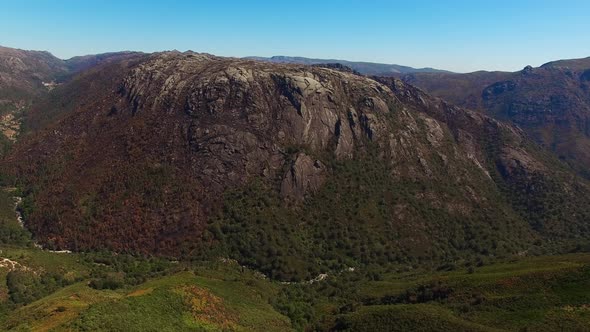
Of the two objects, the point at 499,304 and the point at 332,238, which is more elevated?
the point at 499,304

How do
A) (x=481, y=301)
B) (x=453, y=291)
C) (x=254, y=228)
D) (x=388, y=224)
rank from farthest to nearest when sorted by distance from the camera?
(x=388, y=224), (x=254, y=228), (x=453, y=291), (x=481, y=301)

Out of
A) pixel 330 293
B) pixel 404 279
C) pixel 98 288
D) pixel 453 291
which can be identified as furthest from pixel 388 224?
pixel 98 288

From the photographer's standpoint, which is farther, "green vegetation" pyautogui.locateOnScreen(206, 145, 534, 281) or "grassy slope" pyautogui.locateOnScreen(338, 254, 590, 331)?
"green vegetation" pyautogui.locateOnScreen(206, 145, 534, 281)

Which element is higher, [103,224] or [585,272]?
[585,272]

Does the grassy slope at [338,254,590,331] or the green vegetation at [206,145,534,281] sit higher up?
the grassy slope at [338,254,590,331]

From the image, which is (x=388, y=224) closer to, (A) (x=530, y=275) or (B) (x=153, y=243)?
(A) (x=530, y=275)

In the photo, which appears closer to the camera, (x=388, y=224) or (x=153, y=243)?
(x=153, y=243)

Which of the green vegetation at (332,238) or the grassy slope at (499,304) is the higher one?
the grassy slope at (499,304)

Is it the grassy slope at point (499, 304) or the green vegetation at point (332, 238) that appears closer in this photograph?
the grassy slope at point (499, 304)

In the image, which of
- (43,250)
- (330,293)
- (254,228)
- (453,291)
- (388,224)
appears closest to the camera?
(453,291)

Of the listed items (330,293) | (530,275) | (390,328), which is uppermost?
(530,275)

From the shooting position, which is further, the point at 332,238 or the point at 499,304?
the point at 332,238
